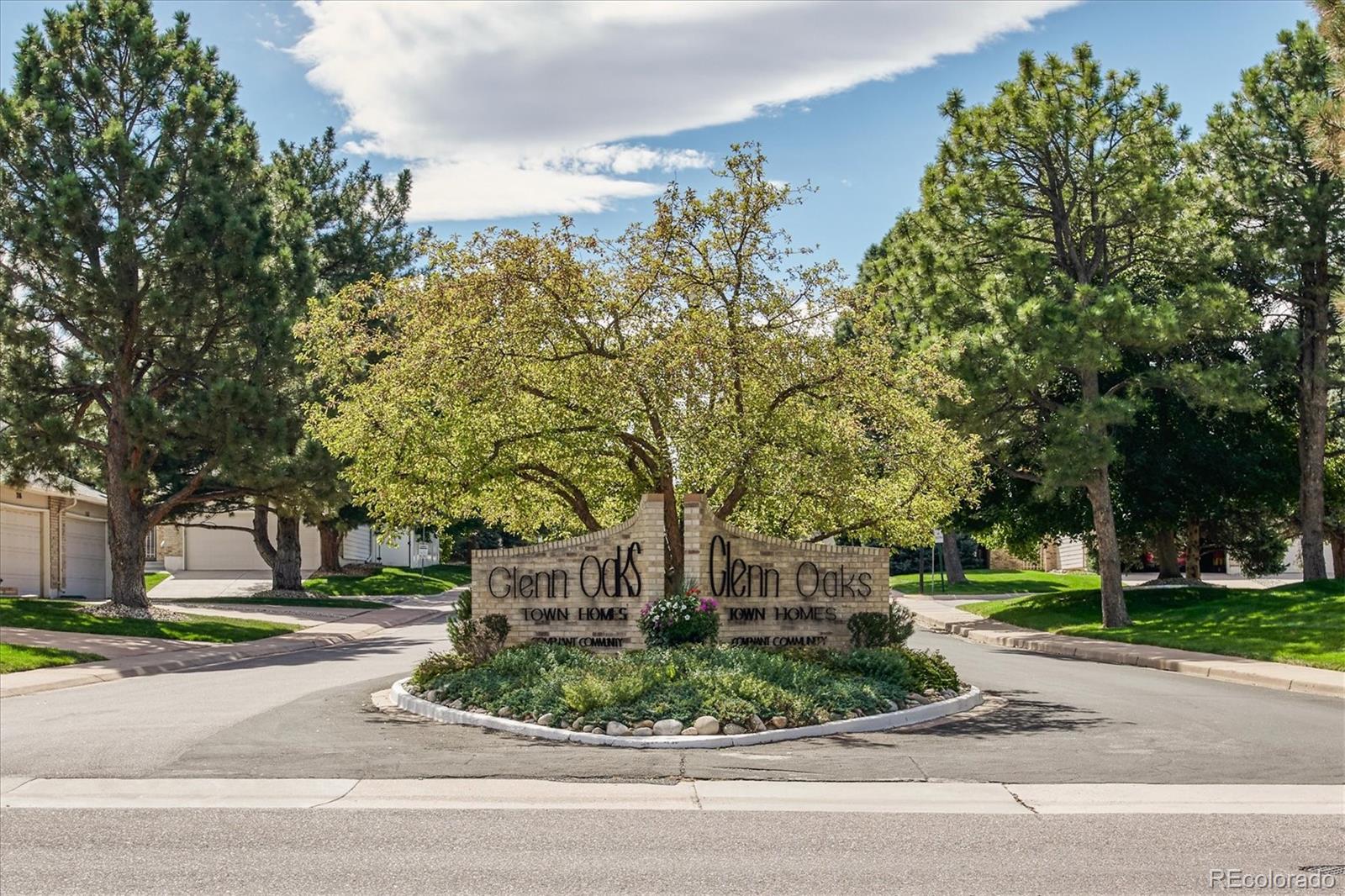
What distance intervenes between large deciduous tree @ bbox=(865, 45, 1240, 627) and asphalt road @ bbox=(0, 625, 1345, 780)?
34.5 feet

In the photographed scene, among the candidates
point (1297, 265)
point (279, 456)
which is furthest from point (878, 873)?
point (1297, 265)

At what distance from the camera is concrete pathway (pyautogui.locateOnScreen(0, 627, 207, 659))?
73.9 ft

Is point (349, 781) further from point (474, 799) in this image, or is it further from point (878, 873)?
point (878, 873)

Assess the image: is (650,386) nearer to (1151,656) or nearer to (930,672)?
(930,672)

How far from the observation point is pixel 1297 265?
30469 mm

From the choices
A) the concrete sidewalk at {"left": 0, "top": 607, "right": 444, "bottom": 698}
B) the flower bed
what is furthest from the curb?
the concrete sidewalk at {"left": 0, "top": 607, "right": 444, "bottom": 698}

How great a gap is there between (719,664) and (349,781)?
5.45 m

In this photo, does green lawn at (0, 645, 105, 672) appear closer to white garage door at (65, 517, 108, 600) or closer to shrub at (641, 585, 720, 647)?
shrub at (641, 585, 720, 647)

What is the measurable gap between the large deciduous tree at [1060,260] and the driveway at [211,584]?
83.1 ft

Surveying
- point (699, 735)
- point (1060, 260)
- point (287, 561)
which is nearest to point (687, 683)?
point (699, 735)

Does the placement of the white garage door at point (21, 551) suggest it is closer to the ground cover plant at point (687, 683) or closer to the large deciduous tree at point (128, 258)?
the large deciduous tree at point (128, 258)

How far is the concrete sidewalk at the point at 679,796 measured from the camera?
9.59 meters

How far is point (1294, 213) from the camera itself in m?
29.0

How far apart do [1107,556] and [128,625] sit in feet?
71.8
